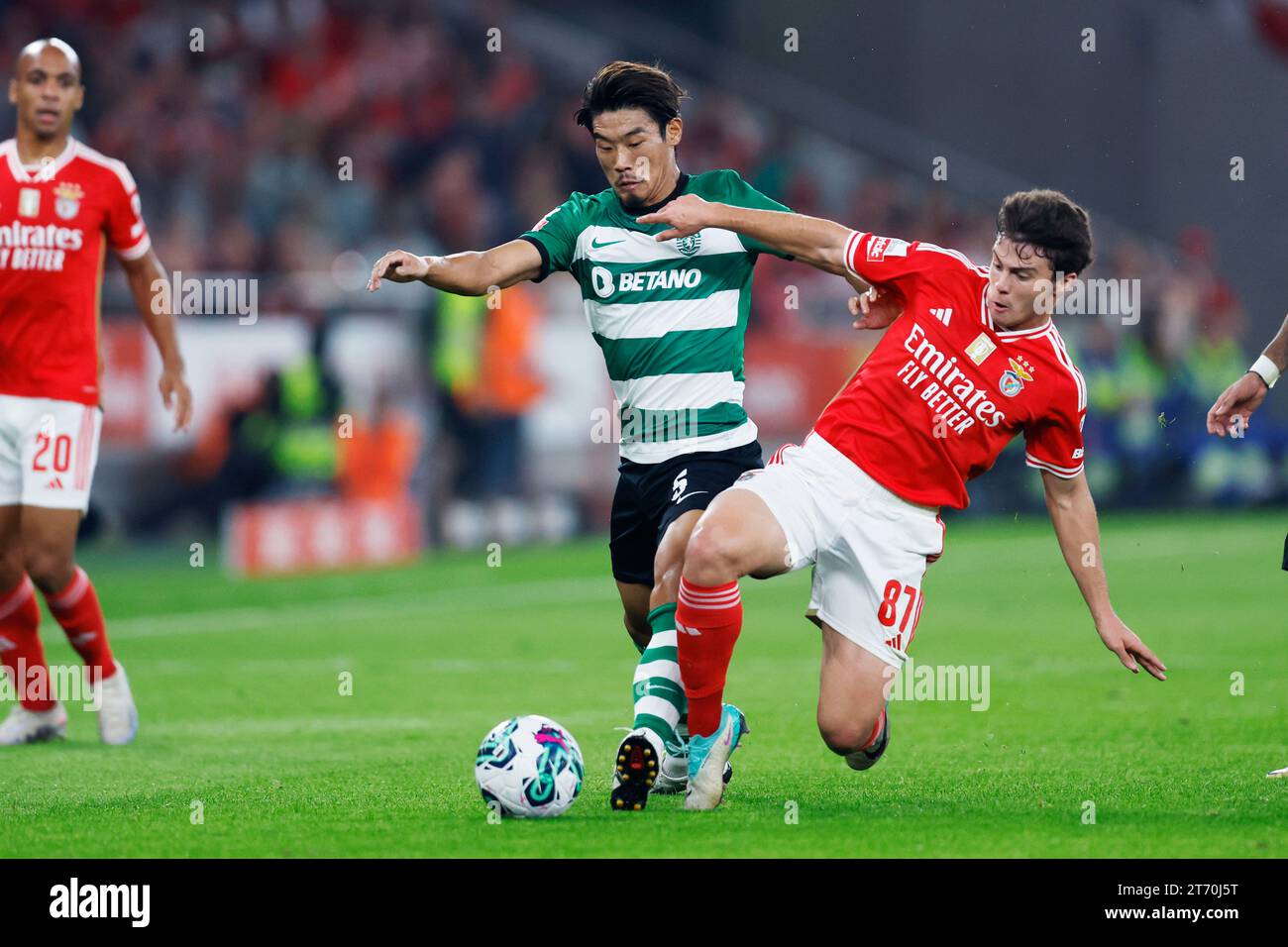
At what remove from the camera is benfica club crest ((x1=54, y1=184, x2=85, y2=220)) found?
22.0ft

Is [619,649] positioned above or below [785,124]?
below

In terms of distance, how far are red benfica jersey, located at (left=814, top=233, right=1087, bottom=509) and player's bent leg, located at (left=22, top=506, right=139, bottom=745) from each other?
3.02 metres

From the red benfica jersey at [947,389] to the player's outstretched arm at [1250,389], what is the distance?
23.5 inches

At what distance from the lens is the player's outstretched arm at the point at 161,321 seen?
6.98 meters

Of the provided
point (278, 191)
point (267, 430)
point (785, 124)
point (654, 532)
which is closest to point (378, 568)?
point (267, 430)

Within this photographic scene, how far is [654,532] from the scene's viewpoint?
5.78 metres

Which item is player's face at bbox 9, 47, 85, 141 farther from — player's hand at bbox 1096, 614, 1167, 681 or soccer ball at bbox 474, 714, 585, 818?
player's hand at bbox 1096, 614, 1167, 681

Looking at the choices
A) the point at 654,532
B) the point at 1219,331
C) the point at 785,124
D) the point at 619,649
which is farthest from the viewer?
the point at 785,124

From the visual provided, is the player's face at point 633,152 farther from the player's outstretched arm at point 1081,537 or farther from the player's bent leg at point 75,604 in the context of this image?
the player's bent leg at point 75,604

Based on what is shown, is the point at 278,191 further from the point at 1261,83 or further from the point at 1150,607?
the point at 1261,83

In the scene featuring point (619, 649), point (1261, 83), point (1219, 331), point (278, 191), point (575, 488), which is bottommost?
point (619, 649)

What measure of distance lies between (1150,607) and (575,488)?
5.77m

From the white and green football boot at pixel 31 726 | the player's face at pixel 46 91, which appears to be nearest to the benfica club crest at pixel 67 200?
the player's face at pixel 46 91

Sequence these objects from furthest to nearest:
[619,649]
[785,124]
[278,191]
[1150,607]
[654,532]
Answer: [785,124]
[278,191]
[1150,607]
[619,649]
[654,532]
